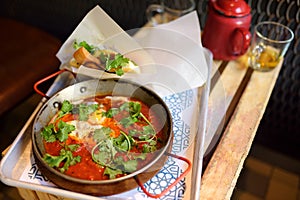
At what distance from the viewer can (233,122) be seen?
1.20m

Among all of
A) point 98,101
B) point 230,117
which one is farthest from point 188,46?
point 98,101

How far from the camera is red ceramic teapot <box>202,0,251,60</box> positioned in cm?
134

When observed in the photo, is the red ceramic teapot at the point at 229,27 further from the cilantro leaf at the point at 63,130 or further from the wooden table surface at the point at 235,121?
the cilantro leaf at the point at 63,130

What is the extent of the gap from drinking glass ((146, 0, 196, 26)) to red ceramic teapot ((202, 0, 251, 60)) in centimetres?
27

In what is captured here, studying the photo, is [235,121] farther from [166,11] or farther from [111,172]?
[166,11]

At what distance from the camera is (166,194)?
95 cm

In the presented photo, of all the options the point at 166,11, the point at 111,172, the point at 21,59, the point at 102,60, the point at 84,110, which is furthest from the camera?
the point at 166,11

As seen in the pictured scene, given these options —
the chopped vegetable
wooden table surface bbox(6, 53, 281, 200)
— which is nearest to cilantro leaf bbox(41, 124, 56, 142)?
wooden table surface bbox(6, 53, 281, 200)

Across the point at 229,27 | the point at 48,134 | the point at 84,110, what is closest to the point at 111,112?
the point at 84,110

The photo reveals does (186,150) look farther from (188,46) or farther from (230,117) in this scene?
(188,46)

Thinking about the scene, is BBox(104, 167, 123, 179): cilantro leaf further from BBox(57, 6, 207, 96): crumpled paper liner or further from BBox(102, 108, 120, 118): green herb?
BBox(57, 6, 207, 96): crumpled paper liner

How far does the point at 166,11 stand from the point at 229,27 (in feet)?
1.36

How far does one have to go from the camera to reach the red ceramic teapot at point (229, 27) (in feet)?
4.40

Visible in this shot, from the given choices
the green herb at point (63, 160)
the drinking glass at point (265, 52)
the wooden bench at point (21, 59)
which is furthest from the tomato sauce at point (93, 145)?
the drinking glass at point (265, 52)
